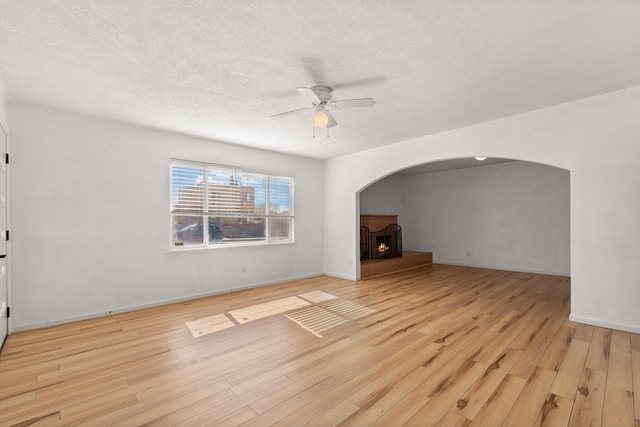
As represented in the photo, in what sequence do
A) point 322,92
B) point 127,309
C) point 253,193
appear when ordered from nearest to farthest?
point 322,92 < point 127,309 < point 253,193

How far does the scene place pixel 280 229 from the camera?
622 centimetres

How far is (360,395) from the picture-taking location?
2.15 metres

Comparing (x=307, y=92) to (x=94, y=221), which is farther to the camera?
(x=94, y=221)

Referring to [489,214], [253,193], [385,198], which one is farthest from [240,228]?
[489,214]

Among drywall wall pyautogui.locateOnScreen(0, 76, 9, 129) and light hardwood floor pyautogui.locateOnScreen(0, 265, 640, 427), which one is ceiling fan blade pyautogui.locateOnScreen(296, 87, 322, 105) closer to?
light hardwood floor pyautogui.locateOnScreen(0, 265, 640, 427)

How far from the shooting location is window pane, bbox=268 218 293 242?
239 inches

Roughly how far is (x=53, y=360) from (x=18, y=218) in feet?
6.17

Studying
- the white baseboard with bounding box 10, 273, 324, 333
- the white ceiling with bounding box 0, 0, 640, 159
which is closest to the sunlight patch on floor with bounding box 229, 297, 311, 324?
the white baseboard with bounding box 10, 273, 324, 333

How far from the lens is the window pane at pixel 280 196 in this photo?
6088 mm

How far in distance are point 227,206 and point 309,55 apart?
11.5ft

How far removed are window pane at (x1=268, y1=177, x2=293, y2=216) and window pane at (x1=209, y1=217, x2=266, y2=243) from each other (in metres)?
0.39

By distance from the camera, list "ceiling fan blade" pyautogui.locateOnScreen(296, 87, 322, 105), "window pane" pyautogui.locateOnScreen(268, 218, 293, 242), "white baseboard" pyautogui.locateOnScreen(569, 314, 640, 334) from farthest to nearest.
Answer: "window pane" pyautogui.locateOnScreen(268, 218, 293, 242) < "white baseboard" pyautogui.locateOnScreen(569, 314, 640, 334) < "ceiling fan blade" pyautogui.locateOnScreen(296, 87, 322, 105)

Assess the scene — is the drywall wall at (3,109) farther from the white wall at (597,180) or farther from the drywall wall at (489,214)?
the drywall wall at (489,214)

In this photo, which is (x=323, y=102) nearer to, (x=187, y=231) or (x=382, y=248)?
(x=187, y=231)
